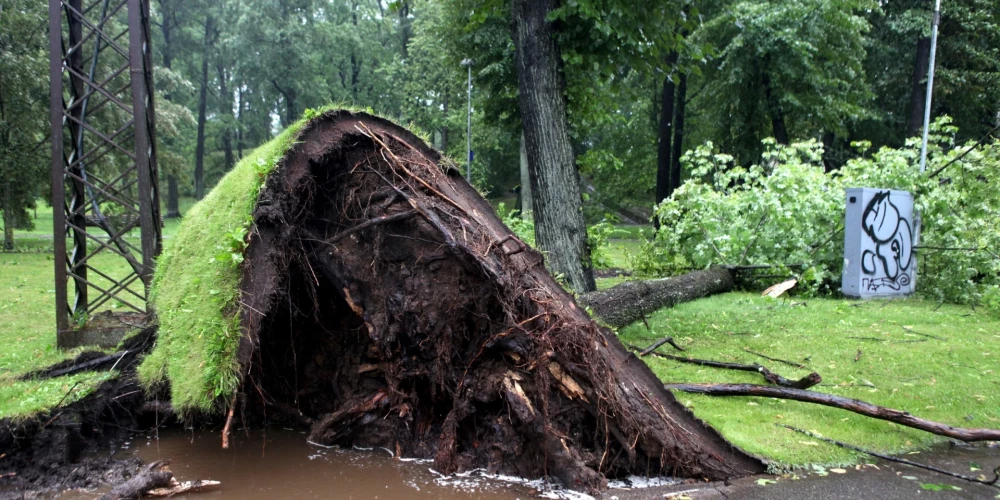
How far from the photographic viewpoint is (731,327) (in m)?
8.22

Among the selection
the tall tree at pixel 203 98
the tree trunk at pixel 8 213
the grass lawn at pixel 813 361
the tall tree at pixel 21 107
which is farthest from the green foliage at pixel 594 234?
the tall tree at pixel 203 98

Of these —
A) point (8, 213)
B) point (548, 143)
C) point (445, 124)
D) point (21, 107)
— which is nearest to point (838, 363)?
point (548, 143)

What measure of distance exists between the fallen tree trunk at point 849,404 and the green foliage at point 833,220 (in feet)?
18.9

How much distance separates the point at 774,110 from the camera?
1953 centimetres

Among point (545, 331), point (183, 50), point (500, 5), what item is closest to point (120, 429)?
point (545, 331)

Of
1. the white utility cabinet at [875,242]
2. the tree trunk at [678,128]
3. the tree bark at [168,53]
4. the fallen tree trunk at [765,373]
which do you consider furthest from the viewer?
the tree bark at [168,53]

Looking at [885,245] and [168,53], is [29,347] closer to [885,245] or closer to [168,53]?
[885,245]

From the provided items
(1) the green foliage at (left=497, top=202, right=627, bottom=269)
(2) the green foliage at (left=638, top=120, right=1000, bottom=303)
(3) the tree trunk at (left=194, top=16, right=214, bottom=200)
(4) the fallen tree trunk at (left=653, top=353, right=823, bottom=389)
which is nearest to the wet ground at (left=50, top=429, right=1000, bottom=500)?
(4) the fallen tree trunk at (left=653, top=353, right=823, bottom=389)

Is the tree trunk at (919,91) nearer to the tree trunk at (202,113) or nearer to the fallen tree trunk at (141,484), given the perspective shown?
the fallen tree trunk at (141,484)

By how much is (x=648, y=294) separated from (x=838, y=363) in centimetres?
259

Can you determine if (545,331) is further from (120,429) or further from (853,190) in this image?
(853,190)

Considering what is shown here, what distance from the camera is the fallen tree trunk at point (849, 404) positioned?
4.61 metres

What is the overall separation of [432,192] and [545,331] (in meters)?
1.36

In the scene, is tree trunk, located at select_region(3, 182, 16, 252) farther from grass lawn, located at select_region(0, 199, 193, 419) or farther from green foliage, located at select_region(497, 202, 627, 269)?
green foliage, located at select_region(497, 202, 627, 269)
